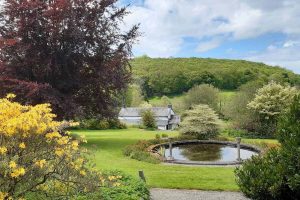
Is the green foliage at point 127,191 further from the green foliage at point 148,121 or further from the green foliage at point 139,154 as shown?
the green foliage at point 148,121

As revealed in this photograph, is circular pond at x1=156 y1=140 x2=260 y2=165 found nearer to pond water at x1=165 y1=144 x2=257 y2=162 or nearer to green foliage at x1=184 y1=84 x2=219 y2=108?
pond water at x1=165 y1=144 x2=257 y2=162

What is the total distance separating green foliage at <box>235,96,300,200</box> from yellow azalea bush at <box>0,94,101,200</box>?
403cm

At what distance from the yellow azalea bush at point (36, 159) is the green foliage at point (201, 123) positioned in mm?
20872

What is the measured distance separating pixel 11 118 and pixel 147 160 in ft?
43.8

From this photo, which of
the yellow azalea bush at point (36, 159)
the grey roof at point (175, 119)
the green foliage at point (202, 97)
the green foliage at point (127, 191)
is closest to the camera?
the yellow azalea bush at point (36, 159)

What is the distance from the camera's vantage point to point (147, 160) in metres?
21.2

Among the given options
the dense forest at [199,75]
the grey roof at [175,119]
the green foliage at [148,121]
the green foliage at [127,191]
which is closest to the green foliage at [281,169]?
the green foliage at [127,191]

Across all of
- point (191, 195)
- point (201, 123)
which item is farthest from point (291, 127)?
point (201, 123)

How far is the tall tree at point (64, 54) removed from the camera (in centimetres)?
2358

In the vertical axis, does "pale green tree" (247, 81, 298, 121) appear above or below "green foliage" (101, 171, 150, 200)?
above

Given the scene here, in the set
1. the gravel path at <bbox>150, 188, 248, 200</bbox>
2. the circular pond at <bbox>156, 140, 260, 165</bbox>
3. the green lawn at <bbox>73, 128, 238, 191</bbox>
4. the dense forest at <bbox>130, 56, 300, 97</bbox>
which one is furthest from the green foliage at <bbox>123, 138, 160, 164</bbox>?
the dense forest at <bbox>130, 56, 300, 97</bbox>

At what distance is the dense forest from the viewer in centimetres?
10350

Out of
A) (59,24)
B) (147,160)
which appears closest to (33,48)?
(59,24)

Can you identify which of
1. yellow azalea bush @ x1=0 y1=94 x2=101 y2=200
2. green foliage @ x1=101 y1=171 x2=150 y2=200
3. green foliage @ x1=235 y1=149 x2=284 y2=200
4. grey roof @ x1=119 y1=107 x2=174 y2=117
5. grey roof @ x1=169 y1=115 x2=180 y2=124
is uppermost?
yellow azalea bush @ x1=0 y1=94 x2=101 y2=200
